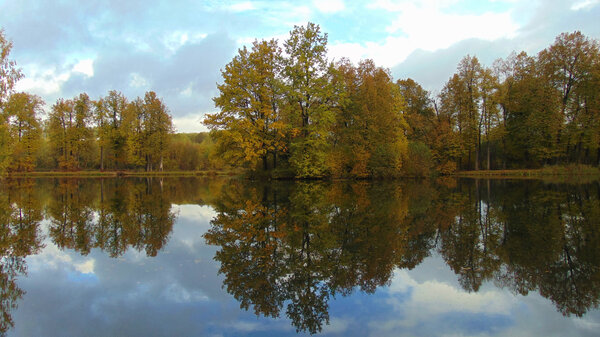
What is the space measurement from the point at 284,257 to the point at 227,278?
1291 mm

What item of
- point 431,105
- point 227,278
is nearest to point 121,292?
point 227,278

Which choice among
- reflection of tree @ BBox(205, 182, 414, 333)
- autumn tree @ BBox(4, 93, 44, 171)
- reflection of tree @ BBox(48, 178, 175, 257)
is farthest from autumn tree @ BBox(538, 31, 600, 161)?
autumn tree @ BBox(4, 93, 44, 171)

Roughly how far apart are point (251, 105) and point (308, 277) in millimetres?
26259

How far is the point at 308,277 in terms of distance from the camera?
5297mm

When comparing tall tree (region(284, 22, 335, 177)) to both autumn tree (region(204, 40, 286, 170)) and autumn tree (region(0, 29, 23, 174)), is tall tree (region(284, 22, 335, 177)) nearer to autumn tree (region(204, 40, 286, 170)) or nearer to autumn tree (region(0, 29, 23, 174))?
autumn tree (region(204, 40, 286, 170))

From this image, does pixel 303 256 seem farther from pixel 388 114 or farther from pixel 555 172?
pixel 555 172

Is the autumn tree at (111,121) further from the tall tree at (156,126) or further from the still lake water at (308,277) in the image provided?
the still lake water at (308,277)

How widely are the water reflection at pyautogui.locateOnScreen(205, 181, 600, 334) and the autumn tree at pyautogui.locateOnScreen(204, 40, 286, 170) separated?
18.5 m

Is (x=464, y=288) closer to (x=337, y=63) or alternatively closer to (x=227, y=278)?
(x=227, y=278)

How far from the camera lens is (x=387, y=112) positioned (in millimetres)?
33688

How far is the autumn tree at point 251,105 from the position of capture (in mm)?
29359

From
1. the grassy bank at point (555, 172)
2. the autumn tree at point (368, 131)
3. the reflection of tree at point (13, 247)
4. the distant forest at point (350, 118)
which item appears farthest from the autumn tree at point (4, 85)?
the grassy bank at point (555, 172)

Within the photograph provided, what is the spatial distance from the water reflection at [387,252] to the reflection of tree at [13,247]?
2.95 meters

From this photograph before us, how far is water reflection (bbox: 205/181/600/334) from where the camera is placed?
15.3ft
